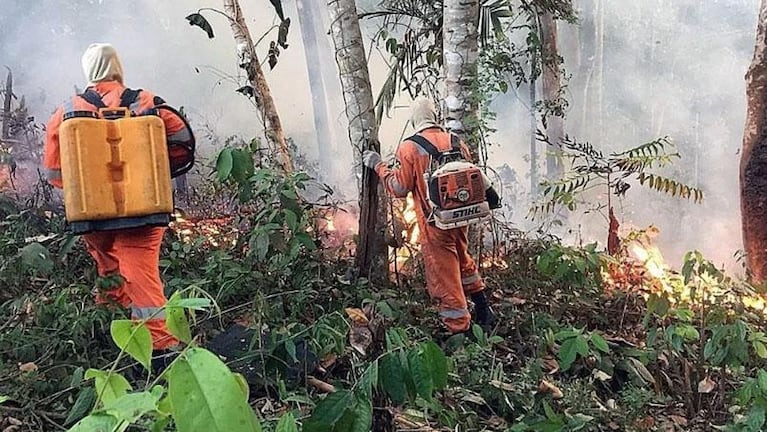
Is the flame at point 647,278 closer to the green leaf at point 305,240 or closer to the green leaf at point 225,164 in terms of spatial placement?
the green leaf at point 305,240

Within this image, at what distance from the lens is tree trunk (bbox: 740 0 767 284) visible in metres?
5.67

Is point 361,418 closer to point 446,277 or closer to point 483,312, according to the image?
point 446,277

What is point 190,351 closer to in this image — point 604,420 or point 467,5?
point 604,420

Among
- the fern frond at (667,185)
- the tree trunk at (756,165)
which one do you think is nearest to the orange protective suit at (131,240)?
the fern frond at (667,185)

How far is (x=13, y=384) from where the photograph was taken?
2773 millimetres

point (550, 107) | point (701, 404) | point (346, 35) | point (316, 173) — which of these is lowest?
point (701, 404)

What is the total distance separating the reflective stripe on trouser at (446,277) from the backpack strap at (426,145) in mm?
461

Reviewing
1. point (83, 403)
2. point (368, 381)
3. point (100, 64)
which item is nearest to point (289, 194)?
point (100, 64)

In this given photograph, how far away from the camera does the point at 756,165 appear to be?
19.0 ft

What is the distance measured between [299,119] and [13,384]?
15.1ft

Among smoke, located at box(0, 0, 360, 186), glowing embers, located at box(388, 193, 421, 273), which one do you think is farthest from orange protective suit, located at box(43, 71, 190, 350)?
smoke, located at box(0, 0, 360, 186)

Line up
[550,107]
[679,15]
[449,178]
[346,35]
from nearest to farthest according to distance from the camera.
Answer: [449,178] → [346,35] → [550,107] → [679,15]

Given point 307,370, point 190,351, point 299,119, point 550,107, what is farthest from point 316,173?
point 190,351

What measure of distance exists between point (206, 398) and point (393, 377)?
0.89 meters
